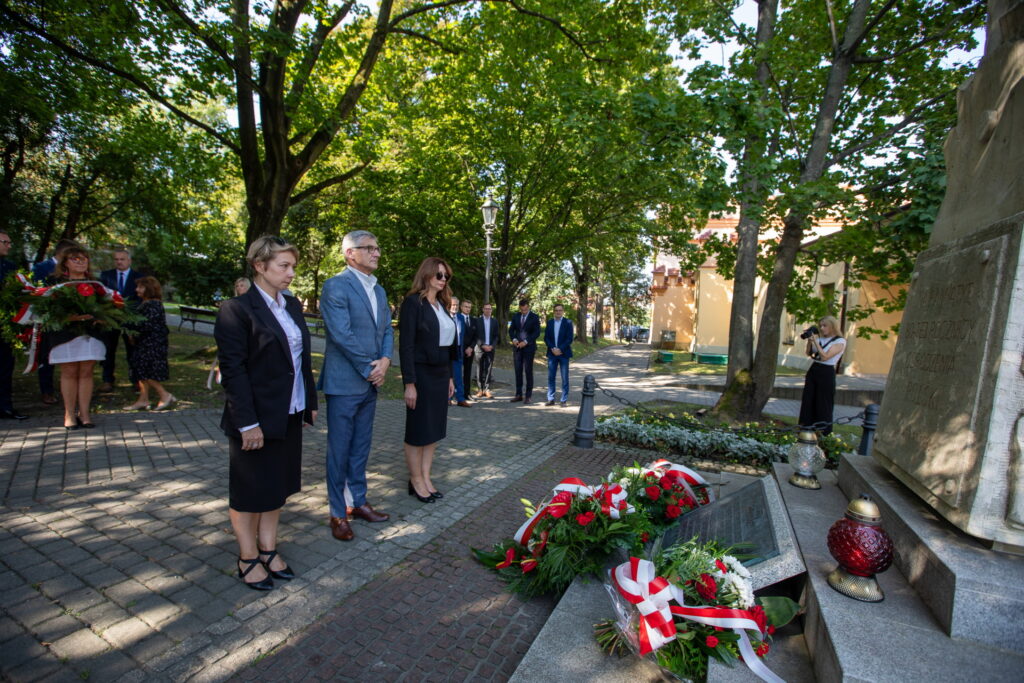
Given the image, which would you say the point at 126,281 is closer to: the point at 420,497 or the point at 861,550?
the point at 420,497

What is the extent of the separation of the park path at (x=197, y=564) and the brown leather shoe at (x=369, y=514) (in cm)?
9

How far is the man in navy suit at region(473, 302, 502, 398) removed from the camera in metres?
10.2

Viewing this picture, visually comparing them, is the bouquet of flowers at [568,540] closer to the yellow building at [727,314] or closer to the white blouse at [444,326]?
the white blouse at [444,326]

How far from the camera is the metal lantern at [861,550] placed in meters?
2.20

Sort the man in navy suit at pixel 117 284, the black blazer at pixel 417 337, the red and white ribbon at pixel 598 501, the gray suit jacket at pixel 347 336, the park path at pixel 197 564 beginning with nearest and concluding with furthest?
the park path at pixel 197 564
the red and white ribbon at pixel 598 501
the gray suit jacket at pixel 347 336
the black blazer at pixel 417 337
the man in navy suit at pixel 117 284

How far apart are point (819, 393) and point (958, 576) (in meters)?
6.60

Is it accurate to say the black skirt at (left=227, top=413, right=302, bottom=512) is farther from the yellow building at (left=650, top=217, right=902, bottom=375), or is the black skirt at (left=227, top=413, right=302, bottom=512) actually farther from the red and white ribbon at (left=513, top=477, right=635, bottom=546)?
the yellow building at (left=650, top=217, right=902, bottom=375)

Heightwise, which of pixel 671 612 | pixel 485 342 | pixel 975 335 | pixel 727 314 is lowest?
pixel 671 612

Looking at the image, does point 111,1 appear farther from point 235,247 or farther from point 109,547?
point 235,247

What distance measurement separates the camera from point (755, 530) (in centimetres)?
293

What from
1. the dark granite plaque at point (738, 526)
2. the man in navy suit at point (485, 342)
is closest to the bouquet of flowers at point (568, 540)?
the dark granite plaque at point (738, 526)

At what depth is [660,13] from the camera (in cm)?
983

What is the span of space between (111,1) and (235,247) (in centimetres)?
1740

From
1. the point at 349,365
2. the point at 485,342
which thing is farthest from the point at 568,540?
the point at 485,342
